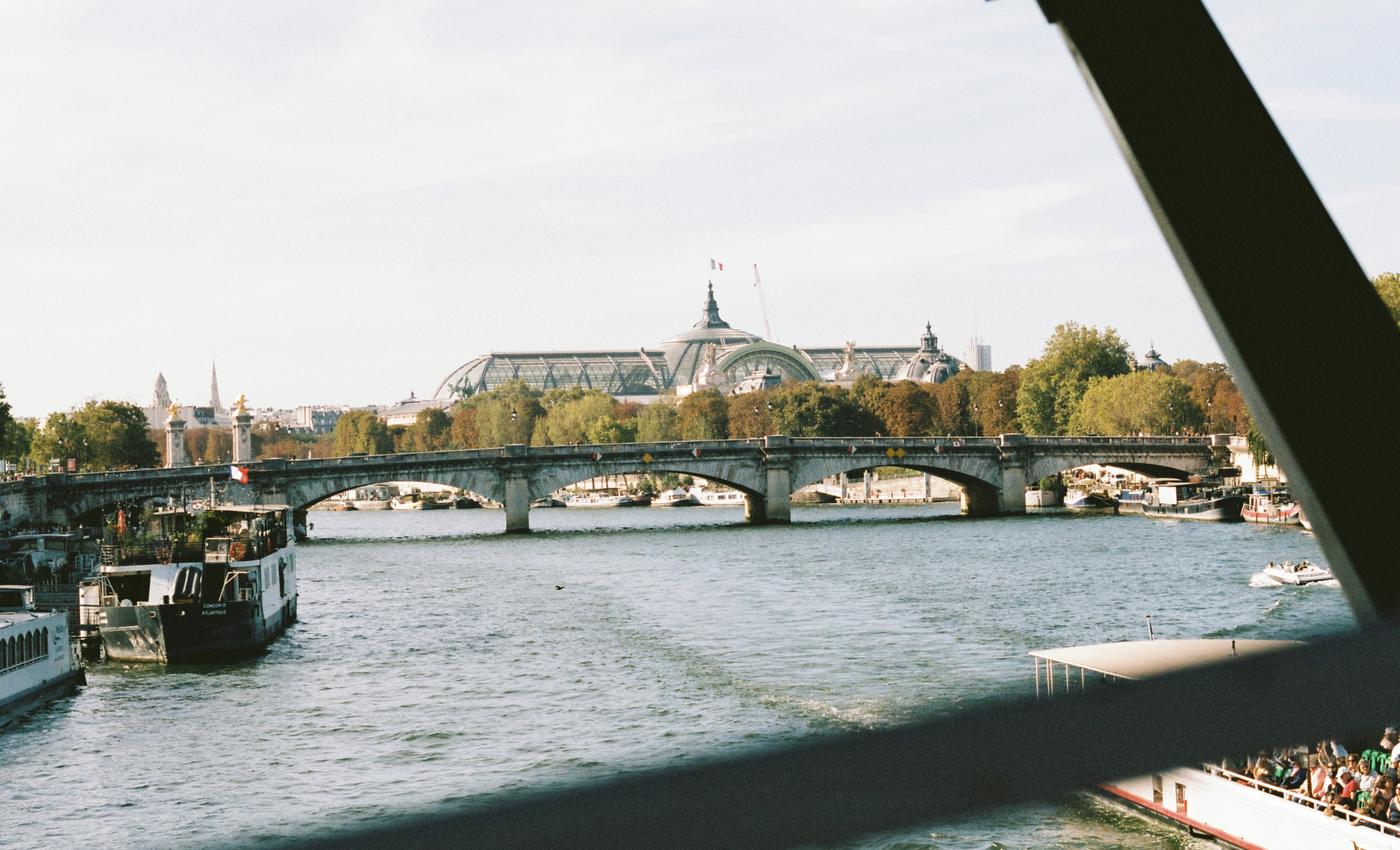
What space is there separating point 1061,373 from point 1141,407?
35.4ft

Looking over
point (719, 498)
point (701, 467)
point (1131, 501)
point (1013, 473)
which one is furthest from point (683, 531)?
point (719, 498)

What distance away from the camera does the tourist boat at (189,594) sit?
25969 millimetres

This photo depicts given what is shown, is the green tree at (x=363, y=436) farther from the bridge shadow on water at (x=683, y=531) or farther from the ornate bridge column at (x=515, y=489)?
the ornate bridge column at (x=515, y=489)

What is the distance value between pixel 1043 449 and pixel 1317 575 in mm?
31627

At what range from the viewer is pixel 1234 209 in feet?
4.51

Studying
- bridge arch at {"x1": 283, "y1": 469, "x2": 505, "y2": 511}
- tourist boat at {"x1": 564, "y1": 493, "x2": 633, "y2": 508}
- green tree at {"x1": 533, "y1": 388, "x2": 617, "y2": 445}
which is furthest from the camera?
green tree at {"x1": 533, "y1": 388, "x2": 617, "y2": 445}

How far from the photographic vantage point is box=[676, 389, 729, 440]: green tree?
340ft

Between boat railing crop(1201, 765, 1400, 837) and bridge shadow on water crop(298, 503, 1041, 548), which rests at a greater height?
bridge shadow on water crop(298, 503, 1041, 548)

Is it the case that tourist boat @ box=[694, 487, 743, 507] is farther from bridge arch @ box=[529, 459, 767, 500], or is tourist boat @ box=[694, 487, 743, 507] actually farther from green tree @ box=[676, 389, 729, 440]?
bridge arch @ box=[529, 459, 767, 500]

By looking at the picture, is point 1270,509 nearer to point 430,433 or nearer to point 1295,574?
point 1295,574

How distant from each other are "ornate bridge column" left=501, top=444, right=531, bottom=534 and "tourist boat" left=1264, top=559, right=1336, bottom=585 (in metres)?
32.4

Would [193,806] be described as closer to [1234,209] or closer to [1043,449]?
[1234,209]

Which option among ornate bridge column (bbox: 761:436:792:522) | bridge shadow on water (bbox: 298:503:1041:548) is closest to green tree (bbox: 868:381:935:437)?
bridge shadow on water (bbox: 298:503:1041:548)

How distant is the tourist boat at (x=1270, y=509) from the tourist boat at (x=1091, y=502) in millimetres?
11275
